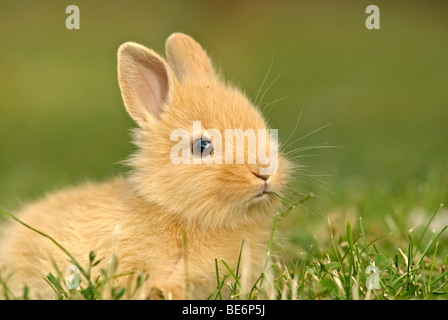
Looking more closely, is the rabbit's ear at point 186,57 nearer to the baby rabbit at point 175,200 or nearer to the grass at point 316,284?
the baby rabbit at point 175,200

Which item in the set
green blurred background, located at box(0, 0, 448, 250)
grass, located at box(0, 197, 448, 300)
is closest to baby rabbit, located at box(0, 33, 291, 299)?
grass, located at box(0, 197, 448, 300)

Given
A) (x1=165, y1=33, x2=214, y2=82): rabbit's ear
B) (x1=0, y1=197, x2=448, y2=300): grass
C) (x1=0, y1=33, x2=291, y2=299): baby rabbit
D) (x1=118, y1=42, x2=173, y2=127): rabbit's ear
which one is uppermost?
(x1=165, y1=33, x2=214, y2=82): rabbit's ear

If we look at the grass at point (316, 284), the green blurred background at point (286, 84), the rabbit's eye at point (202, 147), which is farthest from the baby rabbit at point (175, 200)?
the green blurred background at point (286, 84)

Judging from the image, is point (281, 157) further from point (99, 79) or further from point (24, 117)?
point (99, 79)

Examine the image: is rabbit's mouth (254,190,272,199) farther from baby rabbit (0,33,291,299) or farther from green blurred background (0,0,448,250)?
green blurred background (0,0,448,250)

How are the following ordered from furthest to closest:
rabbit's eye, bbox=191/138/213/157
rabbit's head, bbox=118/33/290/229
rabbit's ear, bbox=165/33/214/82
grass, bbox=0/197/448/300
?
rabbit's ear, bbox=165/33/214/82
rabbit's eye, bbox=191/138/213/157
rabbit's head, bbox=118/33/290/229
grass, bbox=0/197/448/300
